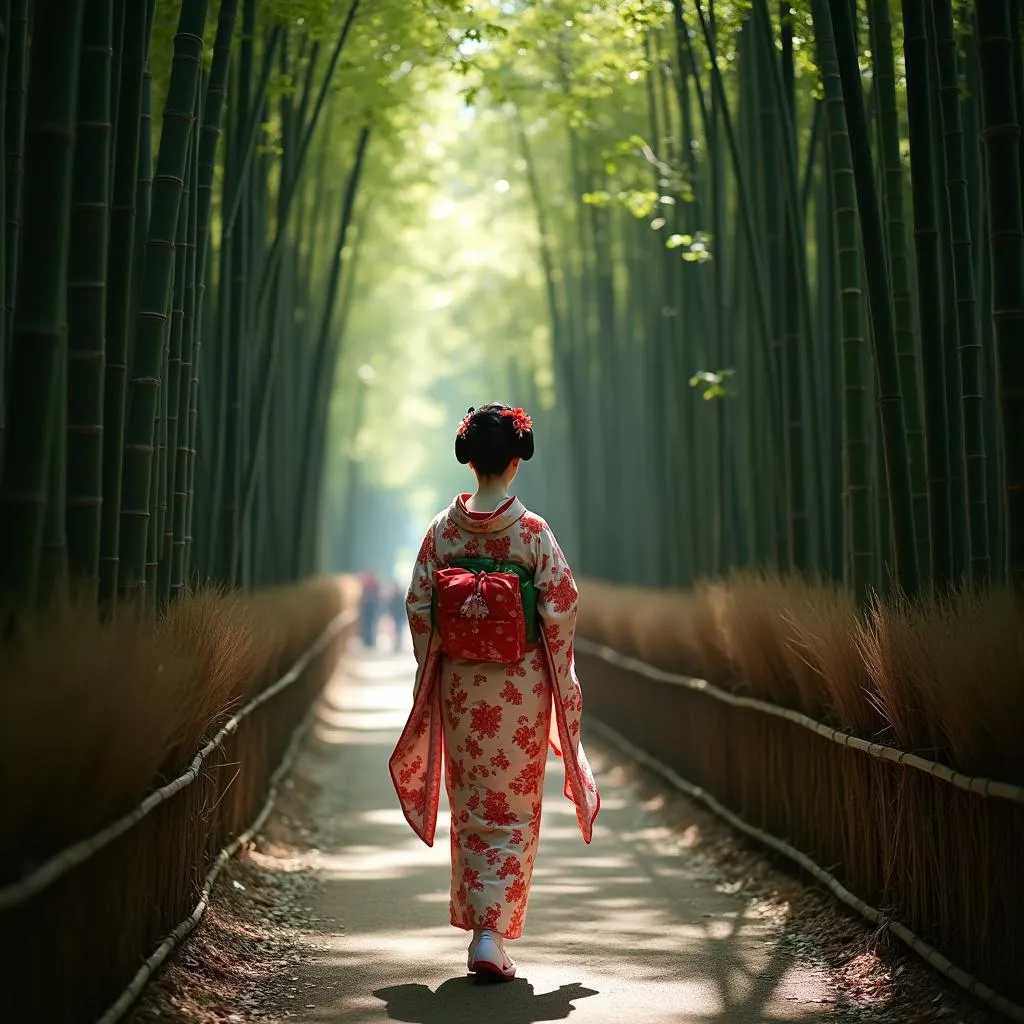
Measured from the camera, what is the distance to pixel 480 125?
52.8 ft

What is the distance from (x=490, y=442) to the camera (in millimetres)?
3930

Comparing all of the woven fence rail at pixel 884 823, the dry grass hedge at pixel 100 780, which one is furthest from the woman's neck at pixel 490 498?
the woven fence rail at pixel 884 823

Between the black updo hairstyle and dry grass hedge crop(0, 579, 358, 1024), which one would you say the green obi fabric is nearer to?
the black updo hairstyle

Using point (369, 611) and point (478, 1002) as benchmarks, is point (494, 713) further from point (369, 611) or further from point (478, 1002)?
point (369, 611)

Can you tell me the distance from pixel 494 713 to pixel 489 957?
591 millimetres

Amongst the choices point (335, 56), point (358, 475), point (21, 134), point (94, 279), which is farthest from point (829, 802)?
point (358, 475)

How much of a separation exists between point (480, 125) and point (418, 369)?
38.2 ft

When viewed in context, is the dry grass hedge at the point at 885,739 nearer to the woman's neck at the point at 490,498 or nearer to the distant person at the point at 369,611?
the woman's neck at the point at 490,498

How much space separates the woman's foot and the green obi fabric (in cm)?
72

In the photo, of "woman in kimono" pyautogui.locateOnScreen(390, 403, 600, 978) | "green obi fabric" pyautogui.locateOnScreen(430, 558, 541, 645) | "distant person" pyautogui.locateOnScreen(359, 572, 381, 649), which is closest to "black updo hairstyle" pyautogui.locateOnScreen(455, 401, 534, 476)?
"woman in kimono" pyautogui.locateOnScreen(390, 403, 600, 978)

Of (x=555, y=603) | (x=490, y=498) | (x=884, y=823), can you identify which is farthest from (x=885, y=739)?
(x=490, y=498)

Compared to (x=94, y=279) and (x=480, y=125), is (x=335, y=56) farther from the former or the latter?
(x=480, y=125)

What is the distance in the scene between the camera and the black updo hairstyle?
3.93 meters

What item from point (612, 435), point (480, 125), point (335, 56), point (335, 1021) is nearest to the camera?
point (335, 1021)
